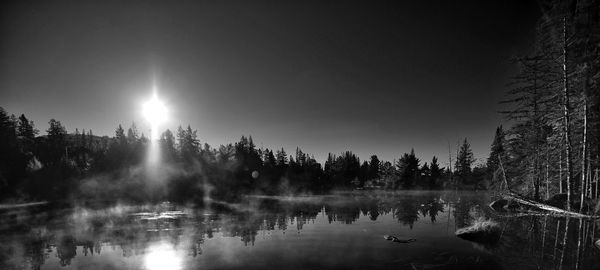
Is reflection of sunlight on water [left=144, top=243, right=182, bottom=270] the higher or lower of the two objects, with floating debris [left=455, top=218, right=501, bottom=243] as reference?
lower

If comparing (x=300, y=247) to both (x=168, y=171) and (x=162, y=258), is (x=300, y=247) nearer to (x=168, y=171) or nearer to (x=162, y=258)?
(x=162, y=258)

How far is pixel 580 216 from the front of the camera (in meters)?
19.6

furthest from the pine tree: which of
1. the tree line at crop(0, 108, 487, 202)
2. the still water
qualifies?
the still water

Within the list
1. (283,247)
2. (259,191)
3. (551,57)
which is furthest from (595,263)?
(259,191)

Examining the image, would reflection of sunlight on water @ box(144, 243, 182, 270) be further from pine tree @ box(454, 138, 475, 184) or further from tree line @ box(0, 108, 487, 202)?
pine tree @ box(454, 138, 475, 184)

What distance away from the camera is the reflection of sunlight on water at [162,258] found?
518 inches

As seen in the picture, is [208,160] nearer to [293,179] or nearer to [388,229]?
[293,179]

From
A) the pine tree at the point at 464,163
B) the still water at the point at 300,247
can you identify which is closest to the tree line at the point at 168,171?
the pine tree at the point at 464,163

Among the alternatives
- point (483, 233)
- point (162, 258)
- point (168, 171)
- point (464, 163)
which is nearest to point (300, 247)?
point (162, 258)

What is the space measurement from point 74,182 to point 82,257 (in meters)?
59.9

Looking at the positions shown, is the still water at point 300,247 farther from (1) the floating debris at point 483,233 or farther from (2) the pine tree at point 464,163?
(2) the pine tree at point 464,163

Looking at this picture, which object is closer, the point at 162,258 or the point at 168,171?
the point at 162,258

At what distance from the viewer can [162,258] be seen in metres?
14.4

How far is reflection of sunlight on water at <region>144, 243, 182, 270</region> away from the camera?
1316 centimetres
